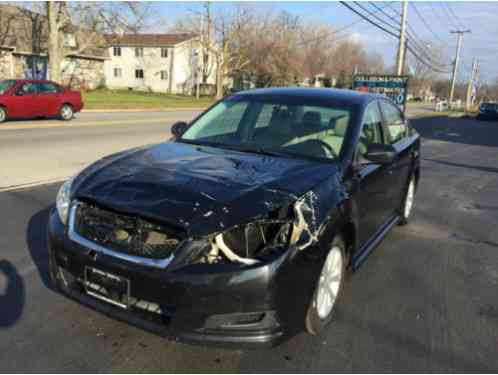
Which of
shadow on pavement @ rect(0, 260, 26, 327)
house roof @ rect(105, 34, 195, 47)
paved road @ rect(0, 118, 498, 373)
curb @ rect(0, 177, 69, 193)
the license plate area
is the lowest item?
paved road @ rect(0, 118, 498, 373)

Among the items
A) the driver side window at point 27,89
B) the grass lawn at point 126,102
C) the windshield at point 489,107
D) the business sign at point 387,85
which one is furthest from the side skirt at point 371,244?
the windshield at point 489,107

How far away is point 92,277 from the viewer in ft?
8.61

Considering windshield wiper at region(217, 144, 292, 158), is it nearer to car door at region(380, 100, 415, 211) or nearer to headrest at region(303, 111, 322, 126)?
headrest at region(303, 111, 322, 126)

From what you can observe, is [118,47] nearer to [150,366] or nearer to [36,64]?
[36,64]

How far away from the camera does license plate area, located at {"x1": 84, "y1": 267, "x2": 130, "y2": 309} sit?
2506 millimetres

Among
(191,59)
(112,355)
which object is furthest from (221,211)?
(191,59)

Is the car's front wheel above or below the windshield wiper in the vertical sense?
below

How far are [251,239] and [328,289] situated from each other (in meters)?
0.91

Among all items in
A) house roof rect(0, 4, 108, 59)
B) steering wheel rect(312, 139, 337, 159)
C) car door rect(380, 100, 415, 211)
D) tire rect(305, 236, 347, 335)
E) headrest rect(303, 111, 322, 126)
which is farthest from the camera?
house roof rect(0, 4, 108, 59)

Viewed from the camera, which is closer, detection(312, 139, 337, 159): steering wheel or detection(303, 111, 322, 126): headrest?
detection(312, 139, 337, 159): steering wheel

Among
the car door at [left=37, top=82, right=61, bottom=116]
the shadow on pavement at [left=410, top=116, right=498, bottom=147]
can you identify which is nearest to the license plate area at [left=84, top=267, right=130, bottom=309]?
the car door at [left=37, top=82, right=61, bottom=116]

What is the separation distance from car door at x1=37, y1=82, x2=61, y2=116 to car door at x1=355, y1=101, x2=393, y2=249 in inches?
604

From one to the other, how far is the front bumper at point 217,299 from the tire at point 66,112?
16470 mm

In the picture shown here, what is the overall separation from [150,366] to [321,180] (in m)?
1.64
